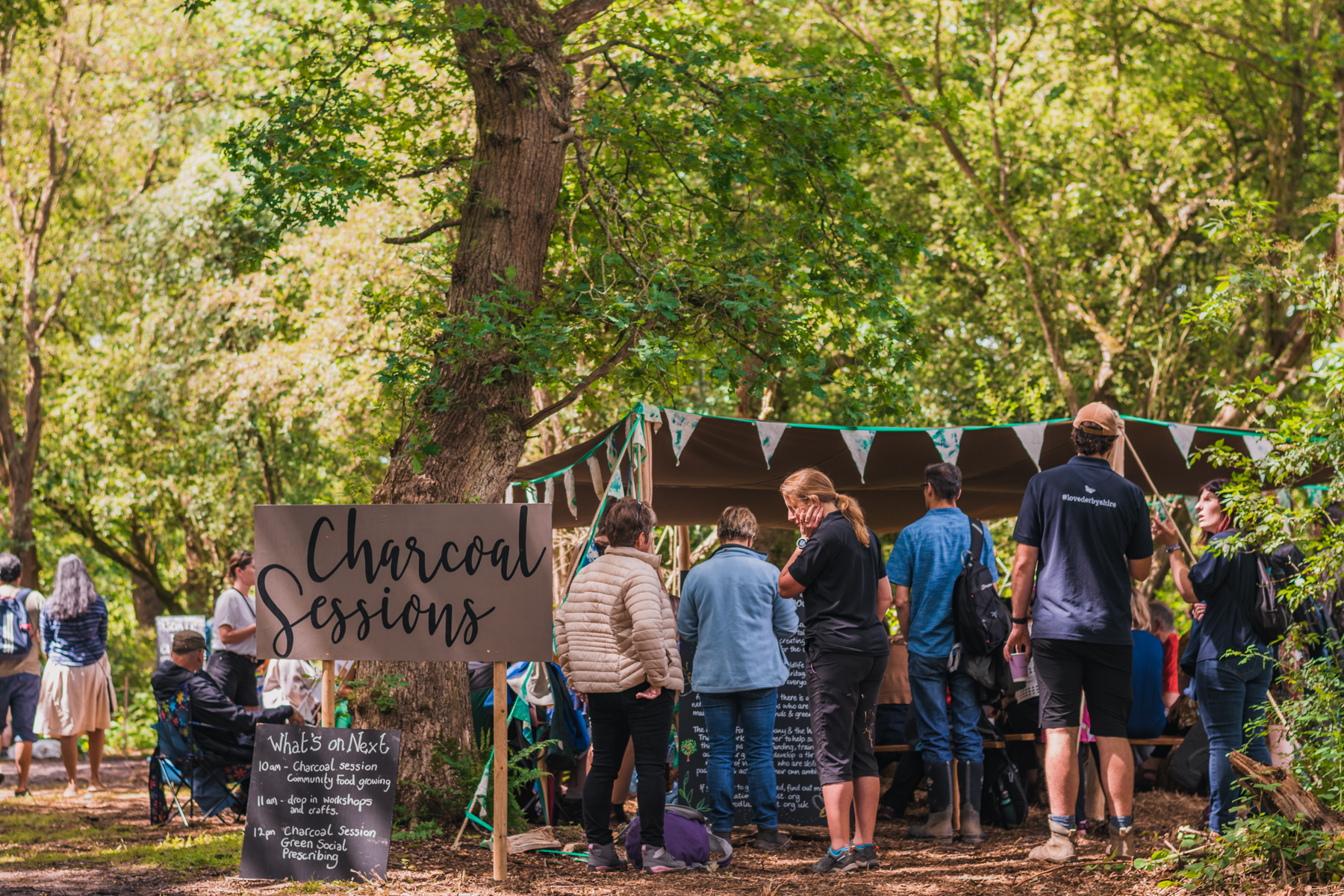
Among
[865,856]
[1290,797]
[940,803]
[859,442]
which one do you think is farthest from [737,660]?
[1290,797]

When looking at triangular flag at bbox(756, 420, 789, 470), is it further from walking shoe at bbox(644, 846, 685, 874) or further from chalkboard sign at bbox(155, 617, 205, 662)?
chalkboard sign at bbox(155, 617, 205, 662)

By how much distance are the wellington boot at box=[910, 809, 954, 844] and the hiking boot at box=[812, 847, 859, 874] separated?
1.03 metres

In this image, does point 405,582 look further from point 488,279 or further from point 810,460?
point 810,460

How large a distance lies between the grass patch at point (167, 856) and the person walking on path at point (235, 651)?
0.97m

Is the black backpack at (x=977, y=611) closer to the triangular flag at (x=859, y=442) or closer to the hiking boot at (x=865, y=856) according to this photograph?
the hiking boot at (x=865, y=856)

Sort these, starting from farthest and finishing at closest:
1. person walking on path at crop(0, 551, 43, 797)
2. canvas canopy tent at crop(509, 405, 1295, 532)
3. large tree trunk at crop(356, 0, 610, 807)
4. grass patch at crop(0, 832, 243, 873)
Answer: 1. person walking on path at crop(0, 551, 43, 797)
2. canvas canopy tent at crop(509, 405, 1295, 532)
3. large tree trunk at crop(356, 0, 610, 807)
4. grass patch at crop(0, 832, 243, 873)

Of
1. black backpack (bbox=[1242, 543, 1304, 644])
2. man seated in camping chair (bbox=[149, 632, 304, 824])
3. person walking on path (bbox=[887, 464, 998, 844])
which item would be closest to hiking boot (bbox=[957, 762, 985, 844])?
person walking on path (bbox=[887, 464, 998, 844])

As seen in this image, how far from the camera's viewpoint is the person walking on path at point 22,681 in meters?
8.15

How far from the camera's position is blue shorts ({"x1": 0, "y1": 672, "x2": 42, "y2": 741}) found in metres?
8.30

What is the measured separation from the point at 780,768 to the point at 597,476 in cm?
225

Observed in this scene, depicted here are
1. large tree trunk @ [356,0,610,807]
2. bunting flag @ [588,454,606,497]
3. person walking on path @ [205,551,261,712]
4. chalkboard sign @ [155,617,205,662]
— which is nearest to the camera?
large tree trunk @ [356,0,610,807]

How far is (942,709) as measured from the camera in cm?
585

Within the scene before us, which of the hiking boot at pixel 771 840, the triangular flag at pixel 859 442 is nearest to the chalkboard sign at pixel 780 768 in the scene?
the hiking boot at pixel 771 840

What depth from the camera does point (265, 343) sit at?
14375 millimetres
